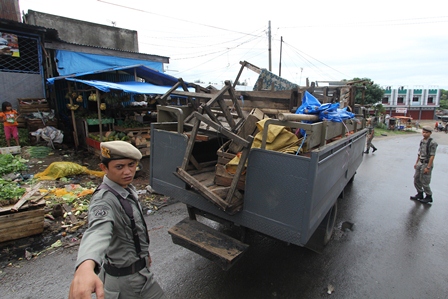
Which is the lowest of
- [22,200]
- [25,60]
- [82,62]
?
[22,200]

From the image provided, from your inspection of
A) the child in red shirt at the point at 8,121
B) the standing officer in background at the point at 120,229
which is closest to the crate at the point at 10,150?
the child in red shirt at the point at 8,121

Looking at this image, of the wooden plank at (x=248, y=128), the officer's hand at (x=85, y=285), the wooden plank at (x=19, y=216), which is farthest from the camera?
the wooden plank at (x=19, y=216)

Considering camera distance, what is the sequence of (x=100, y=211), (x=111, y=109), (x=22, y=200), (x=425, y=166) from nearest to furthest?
(x=100, y=211), (x=22, y=200), (x=425, y=166), (x=111, y=109)

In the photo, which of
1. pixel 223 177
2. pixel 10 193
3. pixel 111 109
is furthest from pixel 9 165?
pixel 223 177

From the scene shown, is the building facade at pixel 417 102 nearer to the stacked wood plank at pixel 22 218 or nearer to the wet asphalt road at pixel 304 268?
the wet asphalt road at pixel 304 268

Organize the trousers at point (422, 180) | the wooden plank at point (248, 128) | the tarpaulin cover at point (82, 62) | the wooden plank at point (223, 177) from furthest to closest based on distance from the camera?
the tarpaulin cover at point (82, 62) → the trousers at point (422, 180) → the wooden plank at point (248, 128) → the wooden plank at point (223, 177)

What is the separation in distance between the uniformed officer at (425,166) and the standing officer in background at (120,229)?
6542 millimetres

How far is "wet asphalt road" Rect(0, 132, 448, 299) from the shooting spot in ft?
9.75

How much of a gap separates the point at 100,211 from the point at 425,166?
6963 mm

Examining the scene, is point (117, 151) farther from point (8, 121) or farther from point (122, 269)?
point (8, 121)

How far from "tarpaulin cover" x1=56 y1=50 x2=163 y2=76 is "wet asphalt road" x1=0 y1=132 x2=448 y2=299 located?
896cm

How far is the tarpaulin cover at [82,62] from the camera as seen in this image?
10410 mm

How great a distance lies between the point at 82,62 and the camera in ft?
36.2

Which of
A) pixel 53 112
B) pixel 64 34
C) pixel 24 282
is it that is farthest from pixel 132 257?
pixel 64 34
